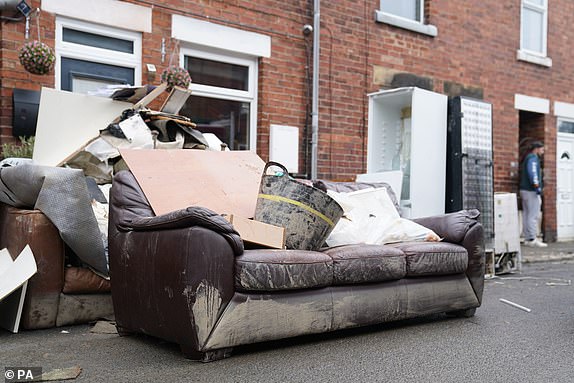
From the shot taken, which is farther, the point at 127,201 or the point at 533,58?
the point at 533,58

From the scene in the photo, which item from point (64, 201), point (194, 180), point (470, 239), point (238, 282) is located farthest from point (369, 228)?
point (64, 201)

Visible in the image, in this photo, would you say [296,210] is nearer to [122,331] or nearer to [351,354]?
[351,354]

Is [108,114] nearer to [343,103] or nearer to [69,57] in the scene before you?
[69,57]

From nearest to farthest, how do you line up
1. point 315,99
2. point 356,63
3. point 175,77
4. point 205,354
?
point 205,354 < point 175,77 < point 315,99 < point 356,63

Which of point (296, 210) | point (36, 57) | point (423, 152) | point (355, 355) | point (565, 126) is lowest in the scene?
point (355, 355)

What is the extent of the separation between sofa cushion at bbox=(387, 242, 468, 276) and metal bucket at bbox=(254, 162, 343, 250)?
0.73 meters

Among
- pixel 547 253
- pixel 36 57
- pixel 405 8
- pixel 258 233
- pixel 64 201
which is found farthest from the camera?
pixel 547 253

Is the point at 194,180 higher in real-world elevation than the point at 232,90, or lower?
lower

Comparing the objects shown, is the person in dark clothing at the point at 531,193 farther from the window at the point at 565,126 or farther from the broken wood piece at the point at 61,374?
the broken wood piece at the point at 61,374

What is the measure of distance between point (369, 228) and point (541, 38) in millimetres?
8505

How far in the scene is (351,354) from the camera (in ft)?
12.8

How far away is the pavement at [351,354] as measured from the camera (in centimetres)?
343

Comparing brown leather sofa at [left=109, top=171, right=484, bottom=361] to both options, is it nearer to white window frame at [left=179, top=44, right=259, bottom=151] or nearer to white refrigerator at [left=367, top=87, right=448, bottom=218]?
white refrigerator at [left=367, top=87, right=448, bottom=218]

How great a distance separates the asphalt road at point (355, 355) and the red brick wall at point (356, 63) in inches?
117
